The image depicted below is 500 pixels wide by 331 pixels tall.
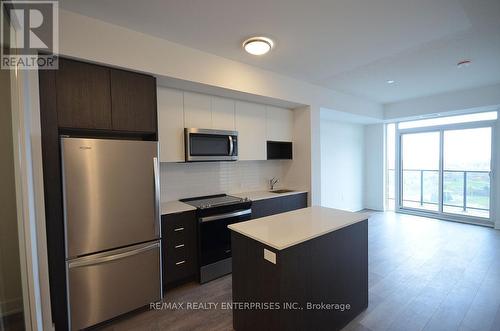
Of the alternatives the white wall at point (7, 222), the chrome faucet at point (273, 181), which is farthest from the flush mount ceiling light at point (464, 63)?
the white wall at point (7, 222)

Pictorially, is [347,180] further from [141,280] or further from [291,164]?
[141,280]

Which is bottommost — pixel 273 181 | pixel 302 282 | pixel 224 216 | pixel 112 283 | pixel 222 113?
pixel 112 283

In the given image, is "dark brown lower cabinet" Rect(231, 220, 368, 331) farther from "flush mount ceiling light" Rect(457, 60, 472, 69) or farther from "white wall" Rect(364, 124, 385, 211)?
"white wall" Rect(364, 124, 385, 211)

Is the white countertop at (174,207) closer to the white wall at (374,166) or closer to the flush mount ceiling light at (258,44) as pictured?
the flush mount ceiling light at (258,44)

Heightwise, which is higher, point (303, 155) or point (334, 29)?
point (334, 29)

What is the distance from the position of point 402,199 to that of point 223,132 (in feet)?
17.9

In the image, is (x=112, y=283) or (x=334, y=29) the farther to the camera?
(x=334, y=29)

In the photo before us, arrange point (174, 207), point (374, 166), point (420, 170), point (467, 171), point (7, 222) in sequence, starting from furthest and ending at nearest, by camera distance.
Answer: point (374, 166), point (420, 170), point (467, 171), point (174, 207), point (7, 222)

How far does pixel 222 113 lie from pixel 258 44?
44.9 inches

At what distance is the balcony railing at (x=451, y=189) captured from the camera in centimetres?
485

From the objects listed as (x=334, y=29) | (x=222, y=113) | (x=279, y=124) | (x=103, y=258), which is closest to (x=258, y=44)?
(x=334, y=29)

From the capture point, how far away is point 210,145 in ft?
10.2

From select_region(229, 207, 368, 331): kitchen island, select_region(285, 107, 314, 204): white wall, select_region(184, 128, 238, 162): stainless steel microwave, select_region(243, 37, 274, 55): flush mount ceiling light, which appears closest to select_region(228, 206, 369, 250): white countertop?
select_region(229, 207, 368, 331): kitchen island

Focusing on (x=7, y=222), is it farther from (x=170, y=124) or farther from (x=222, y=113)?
(x=222, y=113)
